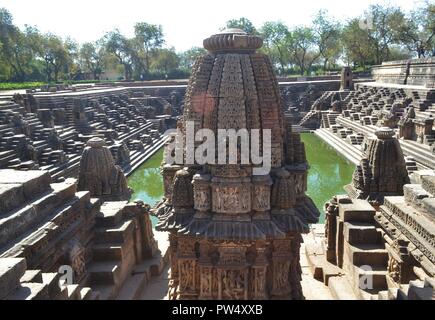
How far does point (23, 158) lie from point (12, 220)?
10.9 meters

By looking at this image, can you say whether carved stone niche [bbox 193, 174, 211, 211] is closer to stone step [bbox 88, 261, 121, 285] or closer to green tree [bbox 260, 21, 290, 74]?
stone step [bbox 88, 261, 121, 285]

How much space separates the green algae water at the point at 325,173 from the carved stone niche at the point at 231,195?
736 cm

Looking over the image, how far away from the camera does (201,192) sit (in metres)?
4.80

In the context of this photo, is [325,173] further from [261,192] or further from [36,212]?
[36,212]

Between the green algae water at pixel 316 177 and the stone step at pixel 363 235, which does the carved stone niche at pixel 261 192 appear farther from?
the green algae water at pixel 316 177

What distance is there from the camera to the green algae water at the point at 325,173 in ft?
48.1

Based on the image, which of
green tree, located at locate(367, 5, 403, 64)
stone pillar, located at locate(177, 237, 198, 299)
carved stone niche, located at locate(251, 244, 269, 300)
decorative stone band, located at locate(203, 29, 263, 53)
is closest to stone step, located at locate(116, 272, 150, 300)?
stone pillar, located at locate(177, 237, 198, 299)

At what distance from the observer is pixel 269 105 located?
4.95 metres

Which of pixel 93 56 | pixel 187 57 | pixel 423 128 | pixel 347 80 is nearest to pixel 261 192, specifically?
pixel 423 128

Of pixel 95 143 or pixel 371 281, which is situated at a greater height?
pixel 95 143

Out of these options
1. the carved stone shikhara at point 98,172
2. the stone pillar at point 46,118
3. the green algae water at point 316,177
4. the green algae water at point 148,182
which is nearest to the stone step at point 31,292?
the carved stone shikhara at point 98,172

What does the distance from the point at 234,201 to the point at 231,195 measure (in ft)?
0.29
